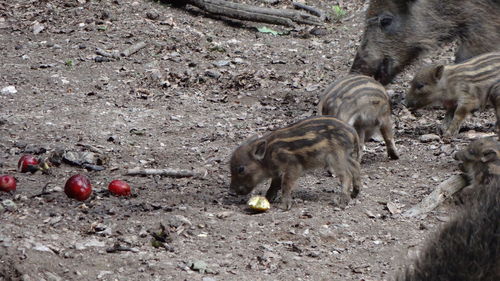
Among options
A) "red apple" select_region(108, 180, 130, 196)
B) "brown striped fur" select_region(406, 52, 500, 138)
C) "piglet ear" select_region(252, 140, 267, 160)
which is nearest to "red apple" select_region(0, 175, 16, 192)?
"red apple" select_region(108, 180, 130, 196)

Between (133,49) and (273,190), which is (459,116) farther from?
(133,49)

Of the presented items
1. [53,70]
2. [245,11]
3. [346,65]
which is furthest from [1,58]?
[346,65]

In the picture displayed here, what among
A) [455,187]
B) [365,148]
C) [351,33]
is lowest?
[351,33]

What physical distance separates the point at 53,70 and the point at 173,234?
4.30 metres

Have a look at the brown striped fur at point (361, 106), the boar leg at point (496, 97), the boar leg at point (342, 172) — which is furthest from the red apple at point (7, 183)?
the boar leg at point (496, 97)

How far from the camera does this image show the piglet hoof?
593 cm

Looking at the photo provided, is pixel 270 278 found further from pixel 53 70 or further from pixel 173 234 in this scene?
pixel 53 70

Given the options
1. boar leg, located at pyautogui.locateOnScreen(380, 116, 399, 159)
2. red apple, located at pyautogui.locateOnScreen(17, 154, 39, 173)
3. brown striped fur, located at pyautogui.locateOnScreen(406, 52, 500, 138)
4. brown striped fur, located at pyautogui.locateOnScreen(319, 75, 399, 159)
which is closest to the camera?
red apple, located at pyautogui.locateOnScreen(17, 154, 39, 173)

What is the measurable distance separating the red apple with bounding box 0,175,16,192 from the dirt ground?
6 centimetres

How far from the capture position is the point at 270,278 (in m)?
4.80

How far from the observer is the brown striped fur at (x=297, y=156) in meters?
Answer: 5.89

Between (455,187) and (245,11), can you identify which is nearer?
(455,187)

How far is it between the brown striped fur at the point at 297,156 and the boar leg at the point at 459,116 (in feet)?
6.38

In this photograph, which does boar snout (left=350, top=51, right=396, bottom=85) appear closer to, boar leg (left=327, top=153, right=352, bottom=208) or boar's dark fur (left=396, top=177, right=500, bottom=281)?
boar leg (left=327, top=153, right=352, bottom=208)
